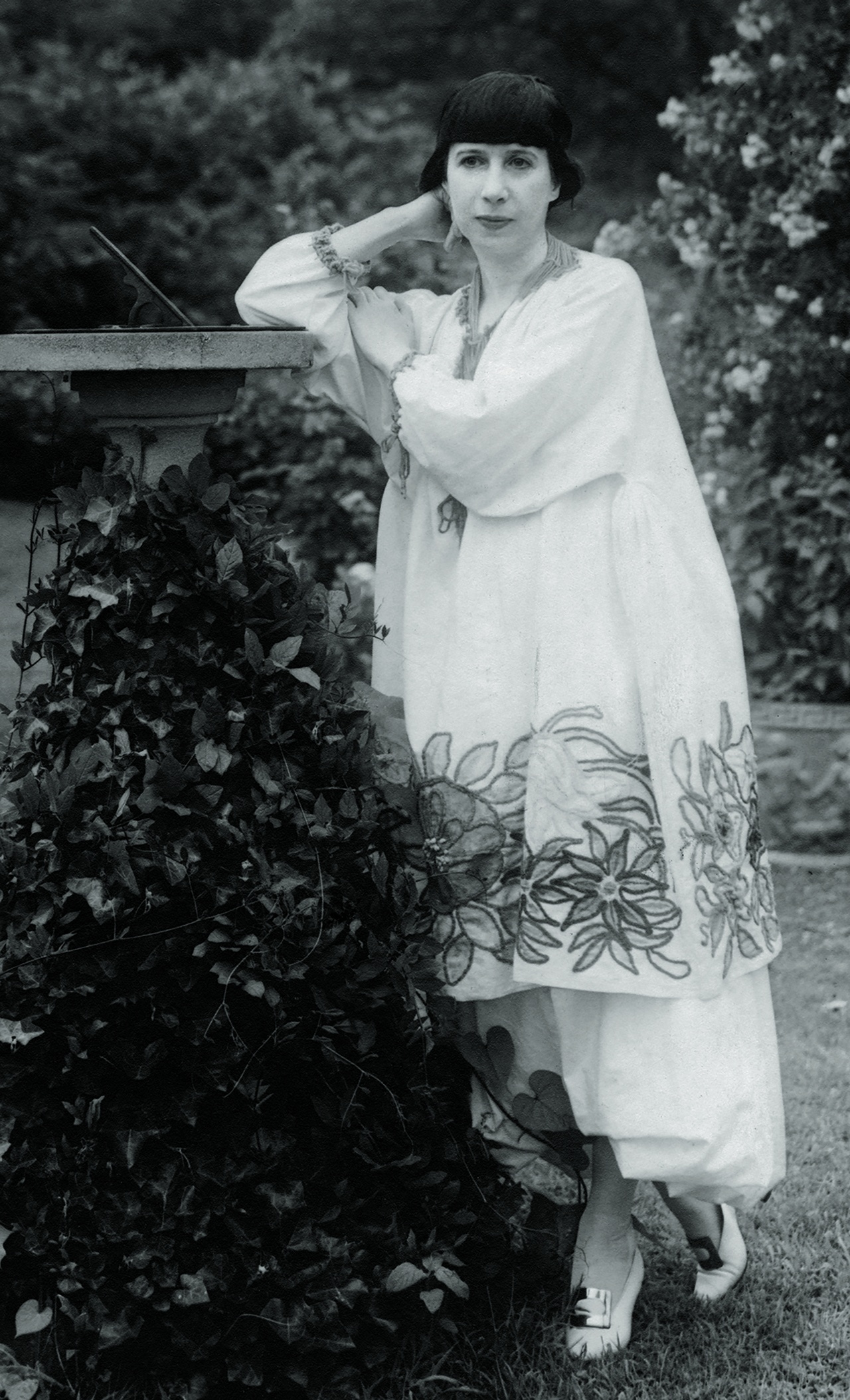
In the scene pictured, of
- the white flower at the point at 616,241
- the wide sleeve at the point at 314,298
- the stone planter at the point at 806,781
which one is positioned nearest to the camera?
the wide sleeve at the point at 314,298

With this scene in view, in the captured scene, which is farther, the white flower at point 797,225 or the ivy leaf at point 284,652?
the white flower at point 797,225

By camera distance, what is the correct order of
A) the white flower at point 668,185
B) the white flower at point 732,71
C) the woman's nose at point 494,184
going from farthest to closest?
the white flower at point 668,185 < the white flower at point 732,71 < the woman's nose at point 494,184

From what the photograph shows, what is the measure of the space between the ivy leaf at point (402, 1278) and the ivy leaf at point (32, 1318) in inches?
17.6

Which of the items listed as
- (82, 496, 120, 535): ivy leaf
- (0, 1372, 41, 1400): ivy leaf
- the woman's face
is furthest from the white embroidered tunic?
(0, 1372, 41, 1400): ivy leaf

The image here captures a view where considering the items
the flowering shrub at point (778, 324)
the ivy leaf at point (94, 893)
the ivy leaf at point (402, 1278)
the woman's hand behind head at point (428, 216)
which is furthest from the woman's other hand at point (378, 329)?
the flowering shrub at point (778, 324)

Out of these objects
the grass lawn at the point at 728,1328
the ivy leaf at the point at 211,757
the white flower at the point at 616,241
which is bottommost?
the grass lawn at the point at 728,1328

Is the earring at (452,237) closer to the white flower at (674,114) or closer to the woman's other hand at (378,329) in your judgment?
the woman's other hand at (378,329)

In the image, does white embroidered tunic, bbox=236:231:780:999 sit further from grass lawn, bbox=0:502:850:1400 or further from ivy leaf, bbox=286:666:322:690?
grass lawn, bbox=0:502:850:1400

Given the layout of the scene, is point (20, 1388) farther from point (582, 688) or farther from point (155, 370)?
point (155, 370)

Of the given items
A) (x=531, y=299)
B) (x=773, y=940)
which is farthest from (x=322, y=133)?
(x=773, y=940)

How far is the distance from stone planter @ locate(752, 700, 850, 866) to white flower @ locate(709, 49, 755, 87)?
79.4 inches

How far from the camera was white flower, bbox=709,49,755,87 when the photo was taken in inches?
204

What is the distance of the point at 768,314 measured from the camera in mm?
5078

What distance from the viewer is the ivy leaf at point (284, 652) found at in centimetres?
212
